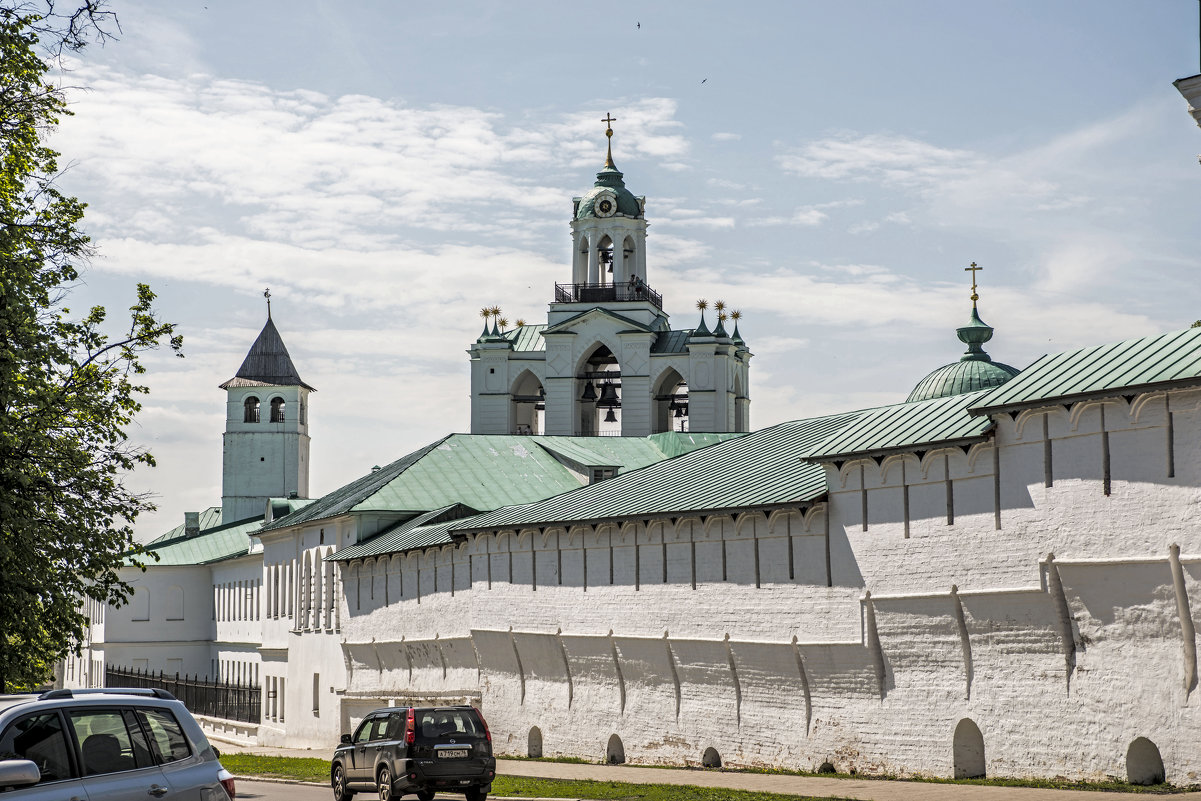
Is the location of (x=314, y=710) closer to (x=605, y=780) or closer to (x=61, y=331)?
(x=605, y=780)

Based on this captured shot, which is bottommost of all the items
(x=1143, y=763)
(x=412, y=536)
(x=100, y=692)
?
(x=1143, y=763)

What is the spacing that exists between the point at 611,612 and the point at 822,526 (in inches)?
278

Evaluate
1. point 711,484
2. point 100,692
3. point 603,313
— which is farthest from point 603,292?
point 100,692

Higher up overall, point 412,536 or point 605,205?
point 605,205

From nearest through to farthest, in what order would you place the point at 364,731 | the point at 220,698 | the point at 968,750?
the point at 968,750, the point at 364,731, the point at 220,698

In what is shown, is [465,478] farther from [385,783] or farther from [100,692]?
[100,692]

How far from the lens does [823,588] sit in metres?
24.1

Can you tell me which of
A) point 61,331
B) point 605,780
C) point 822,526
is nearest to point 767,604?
point 822,526

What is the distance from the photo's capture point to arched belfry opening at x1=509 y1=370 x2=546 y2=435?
78.1 metres

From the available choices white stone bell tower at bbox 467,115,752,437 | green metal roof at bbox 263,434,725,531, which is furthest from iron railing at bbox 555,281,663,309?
green metal roof at bbox 263,434,725,531

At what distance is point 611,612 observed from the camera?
3009 cm

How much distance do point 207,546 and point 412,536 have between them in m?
45.9

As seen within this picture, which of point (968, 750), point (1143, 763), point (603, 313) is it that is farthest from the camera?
point (603, 313)

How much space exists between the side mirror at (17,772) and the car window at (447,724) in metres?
11.9
